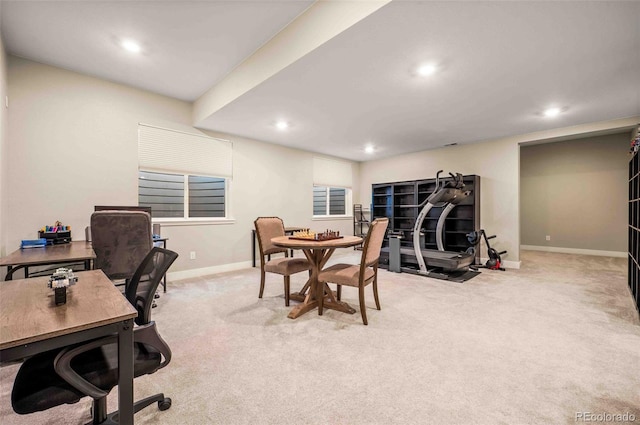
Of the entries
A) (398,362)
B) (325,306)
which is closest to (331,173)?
(325,306)

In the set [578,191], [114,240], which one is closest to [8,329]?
[114,240]

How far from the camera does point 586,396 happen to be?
5.19ft

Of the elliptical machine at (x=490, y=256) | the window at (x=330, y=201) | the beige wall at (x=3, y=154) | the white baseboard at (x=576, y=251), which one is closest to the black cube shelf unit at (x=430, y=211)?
the elliptical machine at (x=490, y=256)

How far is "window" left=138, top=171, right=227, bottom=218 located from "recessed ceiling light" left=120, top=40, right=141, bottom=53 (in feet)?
5.51

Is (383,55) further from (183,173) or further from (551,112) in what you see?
(183,173)

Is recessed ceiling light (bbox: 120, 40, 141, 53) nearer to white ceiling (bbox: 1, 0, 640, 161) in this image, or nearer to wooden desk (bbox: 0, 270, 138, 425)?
white ceiling (bbox: 1, 0, 640, 161)

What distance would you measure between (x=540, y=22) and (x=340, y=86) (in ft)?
5.95

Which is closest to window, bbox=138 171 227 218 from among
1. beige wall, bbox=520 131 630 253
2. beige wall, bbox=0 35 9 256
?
beige wall, bbox=0 35 9 256

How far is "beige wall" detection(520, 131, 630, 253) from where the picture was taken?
575cm

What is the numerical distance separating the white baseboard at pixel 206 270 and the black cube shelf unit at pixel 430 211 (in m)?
2.67

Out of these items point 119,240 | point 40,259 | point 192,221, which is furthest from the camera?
point 192,221

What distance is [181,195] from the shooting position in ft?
14.6

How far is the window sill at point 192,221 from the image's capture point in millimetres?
4176

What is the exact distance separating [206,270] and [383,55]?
13.4 feet
